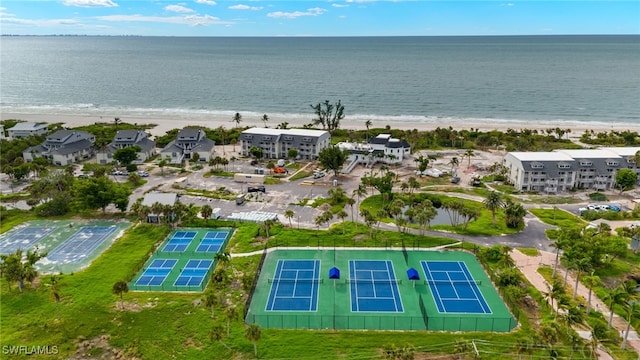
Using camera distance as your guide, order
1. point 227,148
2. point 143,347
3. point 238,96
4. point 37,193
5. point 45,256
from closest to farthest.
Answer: point 143,347, point 45,256, point 37,193, point 227,148, point 238,96

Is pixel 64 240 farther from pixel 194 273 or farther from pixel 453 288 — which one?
pixel 453 288

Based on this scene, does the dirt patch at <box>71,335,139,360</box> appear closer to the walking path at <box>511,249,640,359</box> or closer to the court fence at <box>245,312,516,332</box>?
the court fence at <box>245,312,516,332</box>

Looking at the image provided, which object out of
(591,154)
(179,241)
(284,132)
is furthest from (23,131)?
(591,154)

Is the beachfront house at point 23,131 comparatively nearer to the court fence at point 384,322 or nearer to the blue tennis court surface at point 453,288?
the court fence at point 384,322

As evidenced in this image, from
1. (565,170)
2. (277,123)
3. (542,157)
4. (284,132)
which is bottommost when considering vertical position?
(565,170)

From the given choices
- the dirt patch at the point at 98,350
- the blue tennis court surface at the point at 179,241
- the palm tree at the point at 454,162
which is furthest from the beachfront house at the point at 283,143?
the dirt patch at the point at 98,350

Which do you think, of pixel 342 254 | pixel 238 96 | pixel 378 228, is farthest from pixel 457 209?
pixel 238 96

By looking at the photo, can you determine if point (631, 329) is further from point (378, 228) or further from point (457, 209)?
point (378, 228)
